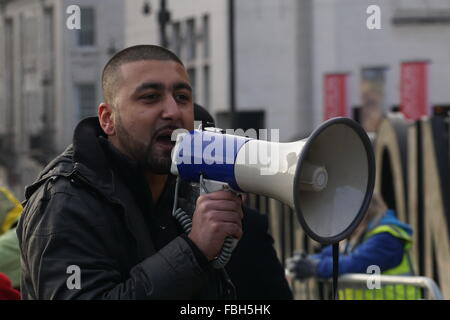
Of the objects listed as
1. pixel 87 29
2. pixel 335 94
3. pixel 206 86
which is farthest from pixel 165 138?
pixel 87 29

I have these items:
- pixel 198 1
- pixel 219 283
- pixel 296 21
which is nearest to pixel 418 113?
pixel 296 21

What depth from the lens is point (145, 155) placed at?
12.9 ft

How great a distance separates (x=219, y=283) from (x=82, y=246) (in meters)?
0.58

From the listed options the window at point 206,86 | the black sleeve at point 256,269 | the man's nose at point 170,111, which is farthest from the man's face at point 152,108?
the window at point 206,86

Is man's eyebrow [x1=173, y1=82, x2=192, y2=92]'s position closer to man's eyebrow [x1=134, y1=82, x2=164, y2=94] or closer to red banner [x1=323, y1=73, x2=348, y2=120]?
man's eyebrow [x1=134, y1=82, x2=164, y2=94]

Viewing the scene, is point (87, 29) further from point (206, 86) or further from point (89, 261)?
point (89, 261)

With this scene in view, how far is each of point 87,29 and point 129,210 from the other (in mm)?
52849

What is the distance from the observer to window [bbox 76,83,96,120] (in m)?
57.1

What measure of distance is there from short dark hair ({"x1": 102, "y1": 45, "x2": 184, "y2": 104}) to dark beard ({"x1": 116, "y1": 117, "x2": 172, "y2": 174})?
12 cm

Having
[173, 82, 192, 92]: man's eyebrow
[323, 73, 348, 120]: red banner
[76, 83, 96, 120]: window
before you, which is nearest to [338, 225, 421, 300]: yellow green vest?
[173, 82, 192, 92]: man's eyebrow

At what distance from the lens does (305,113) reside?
42.1 metres

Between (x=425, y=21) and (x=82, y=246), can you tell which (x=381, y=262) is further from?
(x=425, y=21)

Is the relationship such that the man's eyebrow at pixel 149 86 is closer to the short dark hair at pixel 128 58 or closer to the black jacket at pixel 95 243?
the short dark hair at pixel 128 58

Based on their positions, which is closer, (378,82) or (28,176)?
(378,82)
